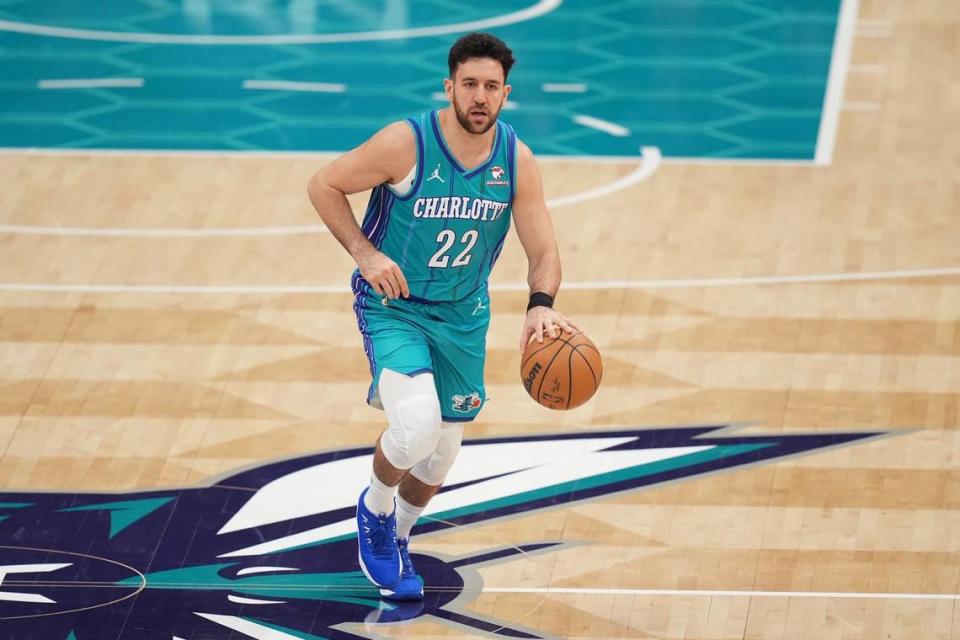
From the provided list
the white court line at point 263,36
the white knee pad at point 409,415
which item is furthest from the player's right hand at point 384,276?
the white court line at point 263,36

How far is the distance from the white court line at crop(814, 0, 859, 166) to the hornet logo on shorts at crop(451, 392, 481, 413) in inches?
258

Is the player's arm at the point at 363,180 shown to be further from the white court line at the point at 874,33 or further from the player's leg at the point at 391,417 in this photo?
the white court line at the point at 874,33

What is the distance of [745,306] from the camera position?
11.7 meters

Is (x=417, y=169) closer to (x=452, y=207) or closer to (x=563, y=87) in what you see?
(x=452, y=207)

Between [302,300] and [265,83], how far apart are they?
4876 millimetres

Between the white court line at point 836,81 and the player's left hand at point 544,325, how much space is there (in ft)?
22.0

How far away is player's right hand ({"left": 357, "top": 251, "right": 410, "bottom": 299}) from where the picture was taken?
25.5ft

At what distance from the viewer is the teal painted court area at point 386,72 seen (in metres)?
14.9

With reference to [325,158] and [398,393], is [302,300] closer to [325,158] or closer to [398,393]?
[325,158]

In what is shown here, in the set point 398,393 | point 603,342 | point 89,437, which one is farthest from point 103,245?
point 398,393

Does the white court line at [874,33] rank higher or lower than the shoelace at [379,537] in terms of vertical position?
higher

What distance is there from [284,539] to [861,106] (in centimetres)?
801

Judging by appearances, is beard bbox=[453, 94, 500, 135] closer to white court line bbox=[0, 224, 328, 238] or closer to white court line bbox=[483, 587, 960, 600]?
white court line bbox=[483, 587, 960, 600]

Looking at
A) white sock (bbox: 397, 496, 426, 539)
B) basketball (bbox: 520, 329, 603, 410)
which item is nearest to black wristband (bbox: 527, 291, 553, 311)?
basketball (bbox: 520, 329, 603, 410)
